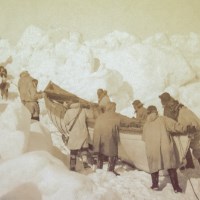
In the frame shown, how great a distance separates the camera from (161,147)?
5.31 m

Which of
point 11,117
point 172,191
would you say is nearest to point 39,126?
point 11,117

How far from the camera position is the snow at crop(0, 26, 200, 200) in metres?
3.91

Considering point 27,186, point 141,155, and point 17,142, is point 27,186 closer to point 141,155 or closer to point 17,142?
point 17,142

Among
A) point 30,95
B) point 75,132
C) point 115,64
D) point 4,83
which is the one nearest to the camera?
point 75,132

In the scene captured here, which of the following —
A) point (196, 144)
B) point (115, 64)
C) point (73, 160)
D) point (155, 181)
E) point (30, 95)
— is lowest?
point (155, 181)

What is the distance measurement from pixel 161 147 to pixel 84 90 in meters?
11.1

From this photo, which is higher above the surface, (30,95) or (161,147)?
(30,95)

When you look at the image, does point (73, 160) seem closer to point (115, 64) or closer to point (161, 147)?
point (161, 147)

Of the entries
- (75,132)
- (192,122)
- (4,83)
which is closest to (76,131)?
(75,132)

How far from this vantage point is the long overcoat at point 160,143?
17.3 ft

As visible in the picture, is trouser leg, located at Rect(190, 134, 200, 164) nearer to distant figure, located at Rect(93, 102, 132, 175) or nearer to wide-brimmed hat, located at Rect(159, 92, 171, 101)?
wide-brimmed hat, located at Rect(159, 92, 171, 101)

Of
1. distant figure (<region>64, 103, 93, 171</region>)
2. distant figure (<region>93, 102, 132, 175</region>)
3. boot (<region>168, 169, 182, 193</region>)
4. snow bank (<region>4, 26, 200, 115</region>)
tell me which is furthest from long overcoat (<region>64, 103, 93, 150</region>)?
snow bank (<region>4, 26, 200, 115</region>)

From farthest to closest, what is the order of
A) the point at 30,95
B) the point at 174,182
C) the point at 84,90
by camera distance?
the point at 84,90 < the point at 30,95 < the point at 174,182

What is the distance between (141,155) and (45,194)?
2.91m
